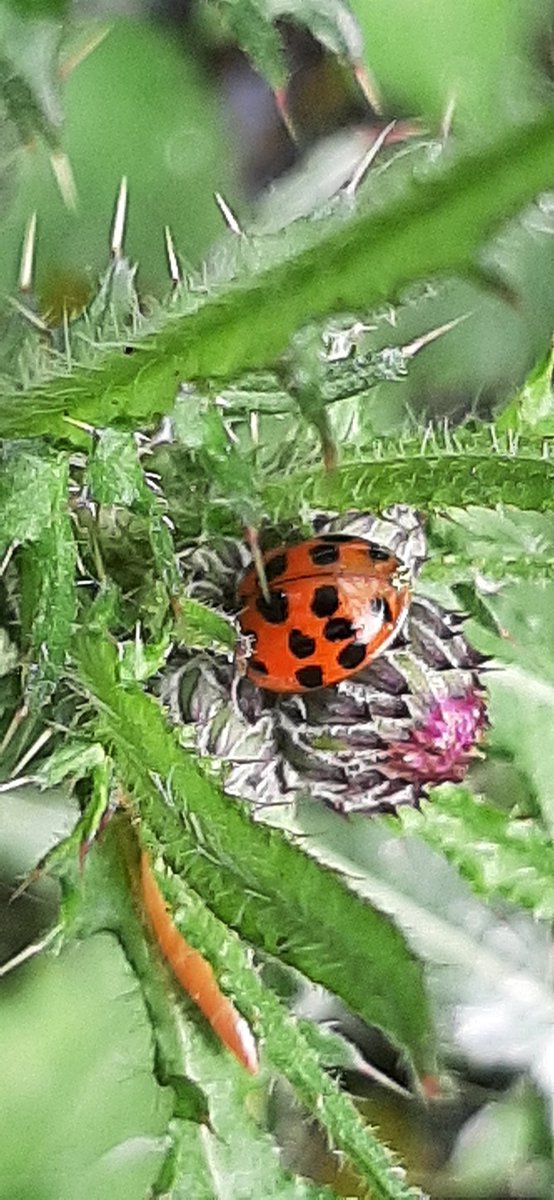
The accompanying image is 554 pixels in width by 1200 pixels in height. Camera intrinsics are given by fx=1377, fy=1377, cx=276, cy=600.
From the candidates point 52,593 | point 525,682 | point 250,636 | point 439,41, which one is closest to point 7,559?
point 52,593

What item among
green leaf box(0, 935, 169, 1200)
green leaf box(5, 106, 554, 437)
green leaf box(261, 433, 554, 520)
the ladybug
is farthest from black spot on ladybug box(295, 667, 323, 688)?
green leaf box(0, 935, 169, 1200)

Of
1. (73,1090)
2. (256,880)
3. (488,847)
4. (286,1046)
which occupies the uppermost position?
(256,880)

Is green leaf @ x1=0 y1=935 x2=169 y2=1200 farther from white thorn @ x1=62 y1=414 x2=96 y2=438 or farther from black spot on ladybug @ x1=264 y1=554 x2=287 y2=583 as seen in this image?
white thorn @ x1=62 y1=414 x2=96 y2=438

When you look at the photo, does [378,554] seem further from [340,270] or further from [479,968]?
[479,968]

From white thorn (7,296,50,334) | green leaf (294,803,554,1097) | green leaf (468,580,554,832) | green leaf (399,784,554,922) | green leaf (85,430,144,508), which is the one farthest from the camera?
green leaf (294,803,554,1097)

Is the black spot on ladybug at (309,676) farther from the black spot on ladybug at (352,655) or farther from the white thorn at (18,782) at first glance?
the white thorn at (18,782)

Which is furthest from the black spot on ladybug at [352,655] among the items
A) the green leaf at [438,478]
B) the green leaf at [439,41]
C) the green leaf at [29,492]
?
the green leaf at [439,41]

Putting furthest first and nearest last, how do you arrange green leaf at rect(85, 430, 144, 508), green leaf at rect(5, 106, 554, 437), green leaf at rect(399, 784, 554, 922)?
green leaf at rect(399, 784, 554, 922), green leaf at rect(85, 430, 144, 508), green leaf at rect(5, 106, 554, 437)
